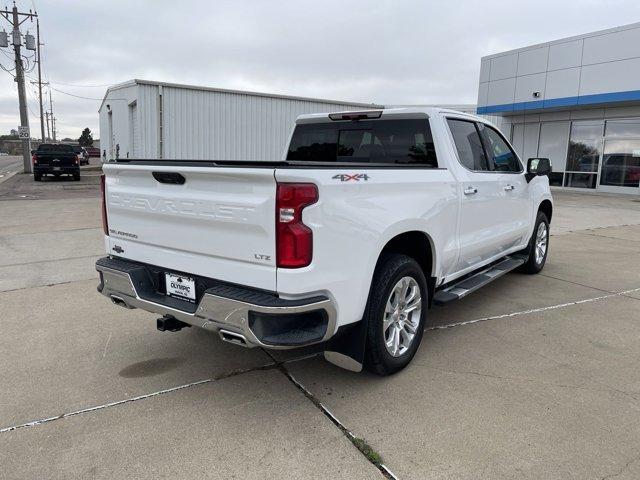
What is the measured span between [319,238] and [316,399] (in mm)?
1169

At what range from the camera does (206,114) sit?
17297 millimetres

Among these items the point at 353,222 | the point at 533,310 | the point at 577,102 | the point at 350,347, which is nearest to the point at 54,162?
the point at 577,102

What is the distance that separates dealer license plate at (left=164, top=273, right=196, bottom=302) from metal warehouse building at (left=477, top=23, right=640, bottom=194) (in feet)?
67.8

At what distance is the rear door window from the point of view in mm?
4270

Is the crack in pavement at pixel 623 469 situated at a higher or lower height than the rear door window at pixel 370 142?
lower

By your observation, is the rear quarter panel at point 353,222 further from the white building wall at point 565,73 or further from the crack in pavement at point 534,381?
the white building wall at point 565,73

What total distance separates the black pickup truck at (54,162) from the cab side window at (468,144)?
2257 centimetres

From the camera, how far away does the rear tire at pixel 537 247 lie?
6.39 metres

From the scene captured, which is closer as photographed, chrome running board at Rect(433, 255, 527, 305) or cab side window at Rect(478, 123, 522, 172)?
chrome running board at Rect(433, 255, 527, 305)

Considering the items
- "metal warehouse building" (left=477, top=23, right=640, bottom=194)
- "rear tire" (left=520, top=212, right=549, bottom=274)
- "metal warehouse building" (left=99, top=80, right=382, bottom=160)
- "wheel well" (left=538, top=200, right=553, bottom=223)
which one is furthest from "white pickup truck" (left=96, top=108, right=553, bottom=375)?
"metal warehouse building" (left=477, top=23, right=640, bottom=194)

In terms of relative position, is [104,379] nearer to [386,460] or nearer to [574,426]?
[386,460]

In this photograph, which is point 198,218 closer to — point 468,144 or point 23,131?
point 468,144

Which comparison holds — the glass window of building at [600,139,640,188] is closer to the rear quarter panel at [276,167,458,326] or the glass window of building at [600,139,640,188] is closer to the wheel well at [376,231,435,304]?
the wheel well at [376,231,435,304]

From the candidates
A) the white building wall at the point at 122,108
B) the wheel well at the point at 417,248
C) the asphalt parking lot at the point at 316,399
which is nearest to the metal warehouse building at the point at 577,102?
the white building wall at the point at 122,108
